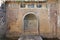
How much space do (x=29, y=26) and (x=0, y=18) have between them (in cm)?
187

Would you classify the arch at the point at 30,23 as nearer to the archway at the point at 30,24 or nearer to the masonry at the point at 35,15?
the archway at the point at 30,24

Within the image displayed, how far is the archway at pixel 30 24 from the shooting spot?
9031mm

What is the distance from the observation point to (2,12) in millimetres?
8523

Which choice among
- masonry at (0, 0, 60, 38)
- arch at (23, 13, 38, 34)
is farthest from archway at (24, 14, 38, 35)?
masonry at (0, 0, 60, 38)

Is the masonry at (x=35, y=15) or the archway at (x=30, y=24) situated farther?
the archway at (x=30, y=24)

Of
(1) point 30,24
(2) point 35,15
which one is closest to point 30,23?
(1) point 30,24

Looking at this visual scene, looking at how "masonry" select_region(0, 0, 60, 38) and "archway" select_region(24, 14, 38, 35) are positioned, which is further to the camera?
"archway" select_region(24, 14, 38, 35)

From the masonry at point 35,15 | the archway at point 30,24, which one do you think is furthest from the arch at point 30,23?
the masonry at point 35,15

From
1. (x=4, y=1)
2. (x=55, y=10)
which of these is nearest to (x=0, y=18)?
(x=4, y=1)

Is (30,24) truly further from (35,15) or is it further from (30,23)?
(35,15)

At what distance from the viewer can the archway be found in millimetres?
9031

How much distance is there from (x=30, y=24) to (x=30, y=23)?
59 mm

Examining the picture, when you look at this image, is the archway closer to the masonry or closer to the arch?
the arch

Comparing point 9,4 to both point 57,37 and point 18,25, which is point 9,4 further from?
point 57,37
